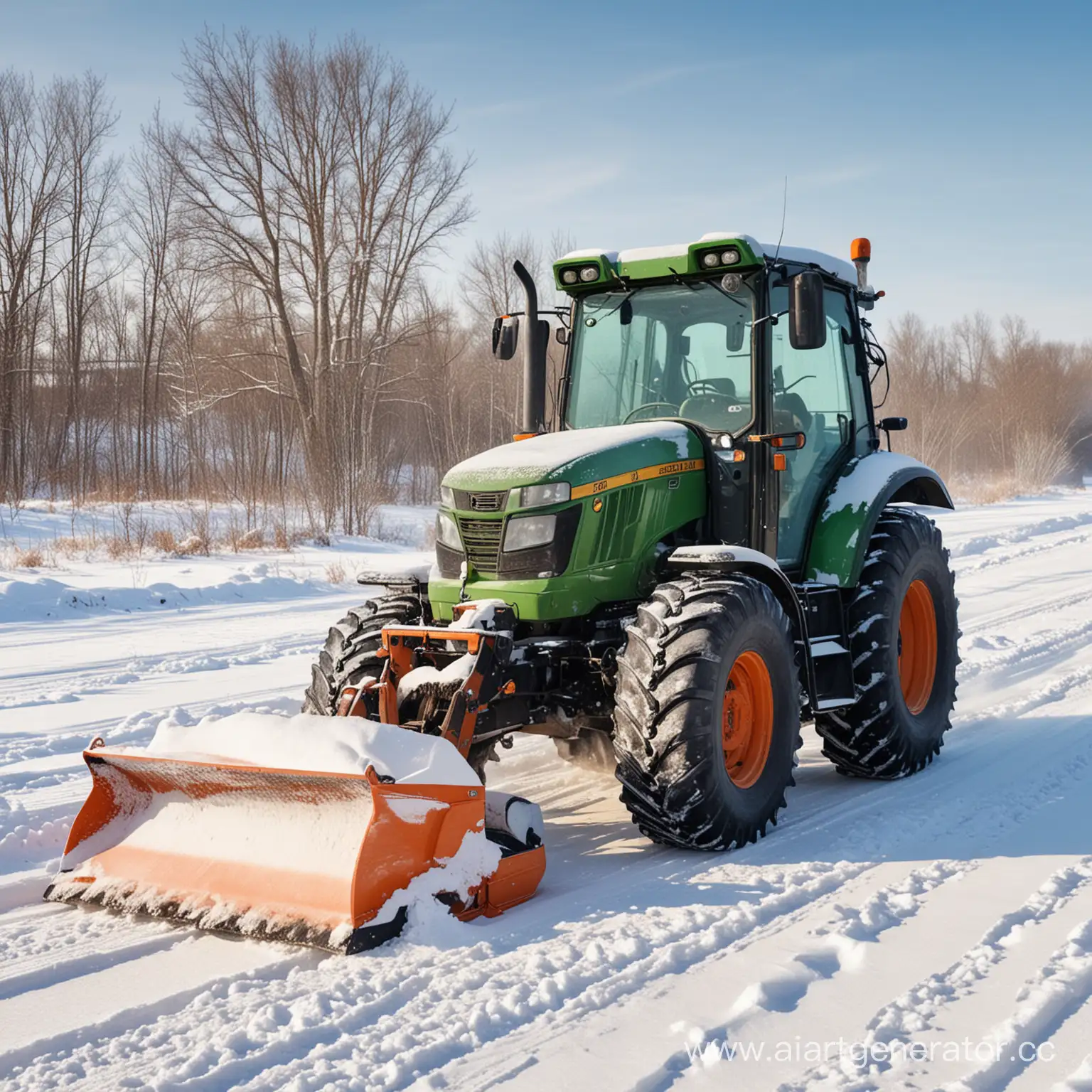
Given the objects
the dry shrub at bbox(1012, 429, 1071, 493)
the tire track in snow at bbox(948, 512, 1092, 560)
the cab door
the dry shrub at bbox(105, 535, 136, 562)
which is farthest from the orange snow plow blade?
the dry shrub at bbox(1012, 429, 1071, 493)

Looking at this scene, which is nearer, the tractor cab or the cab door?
the tractor cab

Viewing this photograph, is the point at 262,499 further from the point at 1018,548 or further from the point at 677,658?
the point at 677,658

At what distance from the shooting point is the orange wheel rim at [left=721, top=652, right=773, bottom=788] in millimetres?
4855

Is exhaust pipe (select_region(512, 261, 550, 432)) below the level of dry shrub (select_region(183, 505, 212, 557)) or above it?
above

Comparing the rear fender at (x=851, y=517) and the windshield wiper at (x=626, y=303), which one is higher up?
the windshield wiper at (x=626, y=303)

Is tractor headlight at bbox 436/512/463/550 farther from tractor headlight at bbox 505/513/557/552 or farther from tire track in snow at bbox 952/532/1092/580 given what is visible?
tire track in snow at bbox 952/532/1092/580

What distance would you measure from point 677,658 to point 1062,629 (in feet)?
21.0

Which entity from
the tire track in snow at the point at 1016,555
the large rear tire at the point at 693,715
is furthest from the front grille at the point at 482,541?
the tire track in snow at the point at 1016,555

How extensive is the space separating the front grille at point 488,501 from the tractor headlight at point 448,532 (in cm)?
17

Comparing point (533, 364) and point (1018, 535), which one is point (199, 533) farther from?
point (1018, 535)

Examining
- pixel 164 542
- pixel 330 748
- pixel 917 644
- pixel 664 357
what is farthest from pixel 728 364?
pixel 164 542

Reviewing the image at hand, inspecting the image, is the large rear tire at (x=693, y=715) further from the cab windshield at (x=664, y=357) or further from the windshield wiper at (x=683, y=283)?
the windshield wiper at (x=683, y=283)

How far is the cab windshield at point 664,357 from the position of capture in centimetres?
536

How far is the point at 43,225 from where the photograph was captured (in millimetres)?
25953
